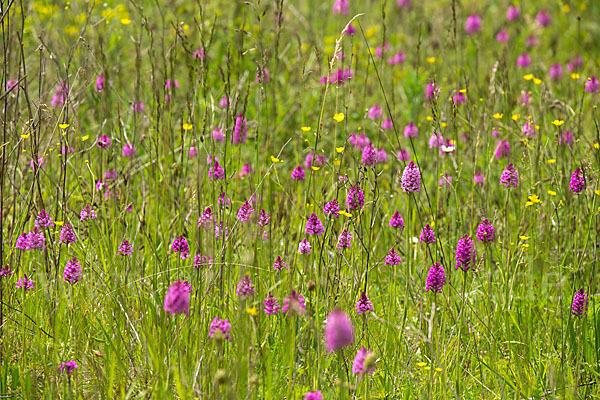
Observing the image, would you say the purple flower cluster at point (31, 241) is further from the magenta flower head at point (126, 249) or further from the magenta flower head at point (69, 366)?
the magenta flower head at point (69, 366)

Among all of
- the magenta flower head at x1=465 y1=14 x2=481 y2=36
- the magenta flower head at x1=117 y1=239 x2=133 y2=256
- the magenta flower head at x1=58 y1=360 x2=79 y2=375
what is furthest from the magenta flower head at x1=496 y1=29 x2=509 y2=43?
the magenta flower head at x1=58 y1=360 x2=79 y2=375

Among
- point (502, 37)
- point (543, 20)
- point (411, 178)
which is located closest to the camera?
point (411, 178)

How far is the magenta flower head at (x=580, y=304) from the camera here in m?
2.06

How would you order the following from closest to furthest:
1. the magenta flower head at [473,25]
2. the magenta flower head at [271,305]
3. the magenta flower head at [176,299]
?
1. the magenta flower head at [176,299]
2. the magenta flower head at [271,305]
3. the magenta flower head at [473,25]

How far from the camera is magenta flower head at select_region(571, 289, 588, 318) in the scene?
81.0 inches

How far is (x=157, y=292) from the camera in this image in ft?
7.35

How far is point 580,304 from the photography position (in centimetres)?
207

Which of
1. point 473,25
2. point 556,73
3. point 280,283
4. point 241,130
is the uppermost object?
point 473,25

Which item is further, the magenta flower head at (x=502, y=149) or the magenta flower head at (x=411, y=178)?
the magenta flower head at (x=502, y=149)

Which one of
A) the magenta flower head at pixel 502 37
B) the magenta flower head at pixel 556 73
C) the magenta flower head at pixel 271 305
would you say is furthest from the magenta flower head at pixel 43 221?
the magenta flower head at pixel 502 37

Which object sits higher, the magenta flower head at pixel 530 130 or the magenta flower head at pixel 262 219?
the magenta flower head at pixel 530 130

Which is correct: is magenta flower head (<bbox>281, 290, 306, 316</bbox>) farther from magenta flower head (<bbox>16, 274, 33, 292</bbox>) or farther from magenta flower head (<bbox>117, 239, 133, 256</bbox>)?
magenta flower head (<bbox>16, 274, 33, 292</bbox>)

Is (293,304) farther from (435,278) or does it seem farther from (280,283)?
(280,283)

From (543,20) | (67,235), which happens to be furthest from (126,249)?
(543,20)
